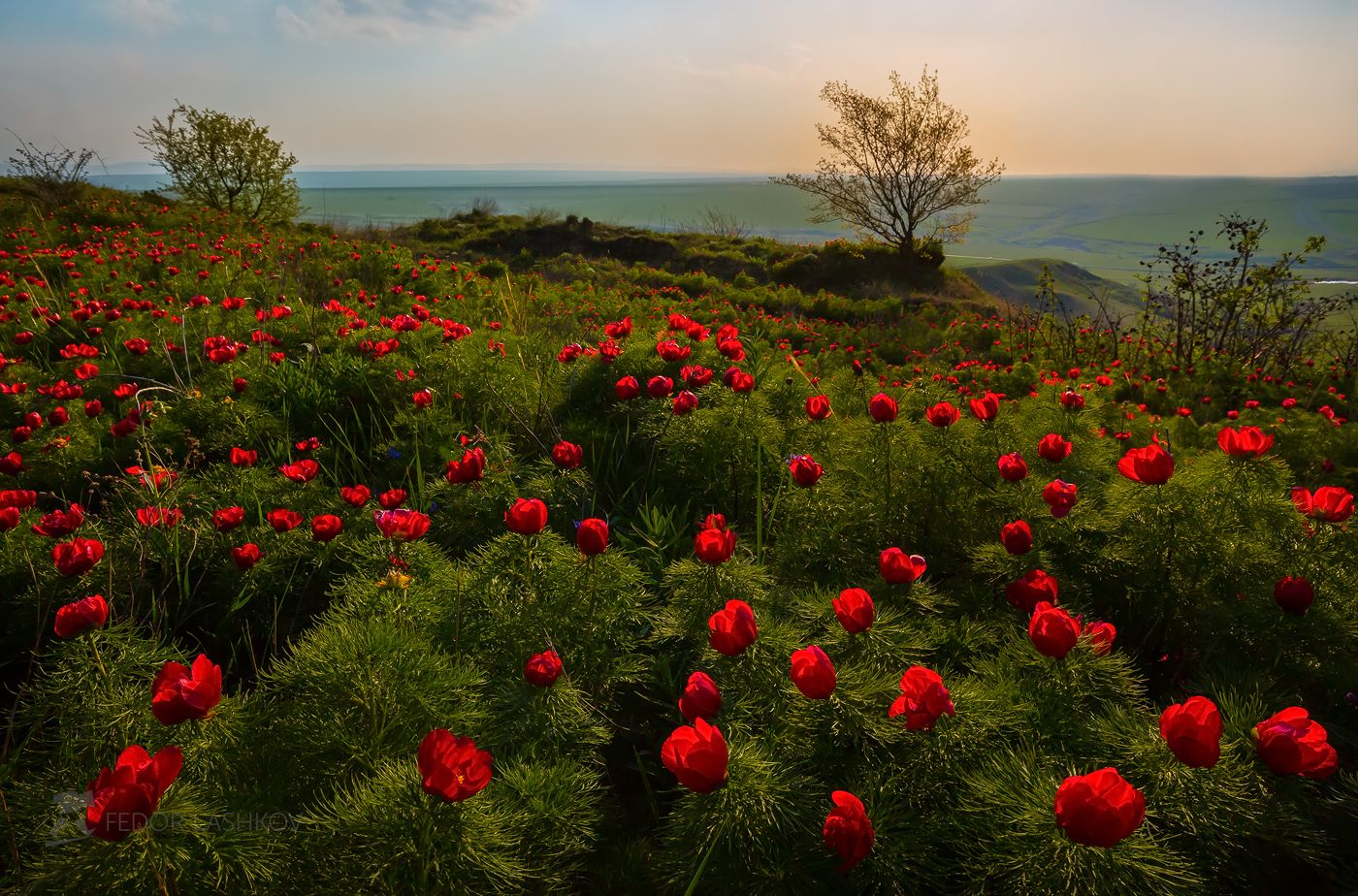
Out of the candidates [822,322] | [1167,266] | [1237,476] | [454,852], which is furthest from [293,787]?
[1167,266]

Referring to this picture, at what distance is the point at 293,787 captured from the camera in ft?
4.43

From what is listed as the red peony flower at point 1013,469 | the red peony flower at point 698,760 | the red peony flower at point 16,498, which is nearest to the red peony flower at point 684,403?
the red peony flower at point 1013,469

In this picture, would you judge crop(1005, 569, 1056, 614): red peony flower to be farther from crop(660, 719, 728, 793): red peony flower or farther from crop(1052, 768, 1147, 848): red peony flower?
crop(660, 719, 728, 793): red peony flower

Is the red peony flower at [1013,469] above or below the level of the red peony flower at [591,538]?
above

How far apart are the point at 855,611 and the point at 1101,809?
57 centimetres

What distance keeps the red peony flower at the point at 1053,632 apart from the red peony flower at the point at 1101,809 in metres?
0.36

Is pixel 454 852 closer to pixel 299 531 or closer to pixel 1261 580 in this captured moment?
pixel 299 531

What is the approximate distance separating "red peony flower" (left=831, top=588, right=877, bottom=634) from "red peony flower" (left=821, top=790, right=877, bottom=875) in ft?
1.32

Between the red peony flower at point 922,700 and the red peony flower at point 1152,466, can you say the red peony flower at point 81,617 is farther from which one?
the red peony flower at point 1152,466

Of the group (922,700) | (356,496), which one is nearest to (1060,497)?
(922,700)

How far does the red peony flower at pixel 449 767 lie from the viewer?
1046 mm

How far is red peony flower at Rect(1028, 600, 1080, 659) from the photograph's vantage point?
1.30 m

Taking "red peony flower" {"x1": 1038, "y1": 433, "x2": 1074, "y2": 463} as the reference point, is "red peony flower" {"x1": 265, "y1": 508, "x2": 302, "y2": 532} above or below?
below

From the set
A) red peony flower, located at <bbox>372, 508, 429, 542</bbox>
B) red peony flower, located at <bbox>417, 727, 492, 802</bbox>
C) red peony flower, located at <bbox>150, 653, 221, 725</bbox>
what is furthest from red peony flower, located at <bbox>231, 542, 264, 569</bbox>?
red peony flower, located at <bbox>417, 727, 492, 802</bbox>
